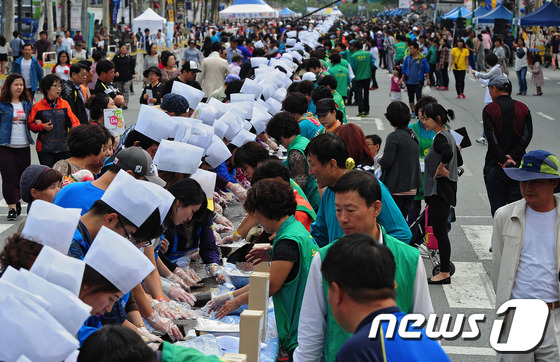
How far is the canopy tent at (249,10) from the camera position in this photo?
34.7 m

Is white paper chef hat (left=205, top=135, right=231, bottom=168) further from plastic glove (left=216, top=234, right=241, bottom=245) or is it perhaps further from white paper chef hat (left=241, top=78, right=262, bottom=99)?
white paper chef hat (left=241, top=78, right=262, bottom=99)

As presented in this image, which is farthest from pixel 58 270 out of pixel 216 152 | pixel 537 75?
pixel 537 75

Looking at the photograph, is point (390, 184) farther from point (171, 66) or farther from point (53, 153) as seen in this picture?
point (171, 66)

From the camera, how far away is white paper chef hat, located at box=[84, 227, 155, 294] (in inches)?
133

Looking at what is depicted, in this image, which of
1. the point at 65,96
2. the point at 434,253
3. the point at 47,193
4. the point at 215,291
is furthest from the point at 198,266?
the point at 65,96

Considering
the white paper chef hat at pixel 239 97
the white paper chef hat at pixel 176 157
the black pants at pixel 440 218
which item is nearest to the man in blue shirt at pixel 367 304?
the white paper chef hat at pixel 176 157

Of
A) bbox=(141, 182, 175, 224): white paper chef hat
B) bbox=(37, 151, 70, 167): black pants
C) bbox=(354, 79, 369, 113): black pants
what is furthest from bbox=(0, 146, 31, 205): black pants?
bbox=(354, 79, 369, 113): black pants

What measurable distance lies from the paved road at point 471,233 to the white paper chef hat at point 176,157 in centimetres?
264

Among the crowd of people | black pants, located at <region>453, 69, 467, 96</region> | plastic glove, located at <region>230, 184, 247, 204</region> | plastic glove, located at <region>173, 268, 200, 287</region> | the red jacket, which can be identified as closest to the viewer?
the crowd of people

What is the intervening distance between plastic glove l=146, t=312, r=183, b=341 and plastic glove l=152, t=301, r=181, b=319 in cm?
16

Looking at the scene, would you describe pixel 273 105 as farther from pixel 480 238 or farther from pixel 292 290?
pixel 292 290

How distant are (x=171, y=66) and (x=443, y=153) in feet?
33.0

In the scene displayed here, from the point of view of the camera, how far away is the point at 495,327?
10.4ft

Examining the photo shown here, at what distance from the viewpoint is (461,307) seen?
768 centimetres
